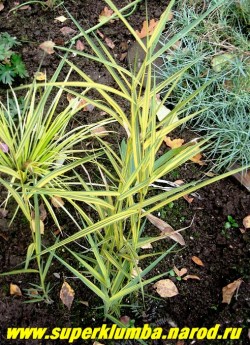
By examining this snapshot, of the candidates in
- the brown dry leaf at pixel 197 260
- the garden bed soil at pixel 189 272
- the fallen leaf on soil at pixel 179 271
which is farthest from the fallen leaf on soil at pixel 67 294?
the brown dry leaf at pixel 197 260

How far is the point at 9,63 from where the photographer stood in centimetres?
277

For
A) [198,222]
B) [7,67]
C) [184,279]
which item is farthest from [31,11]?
[184,279]

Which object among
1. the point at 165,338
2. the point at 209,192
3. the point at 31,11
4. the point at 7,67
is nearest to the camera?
the point at 165,338

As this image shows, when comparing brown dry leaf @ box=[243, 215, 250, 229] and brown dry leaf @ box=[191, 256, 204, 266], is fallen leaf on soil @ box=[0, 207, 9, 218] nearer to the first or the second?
brown dry leaf @ box=[191, 256, 204, 266]

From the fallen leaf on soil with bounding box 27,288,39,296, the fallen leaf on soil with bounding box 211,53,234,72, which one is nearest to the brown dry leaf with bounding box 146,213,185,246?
the fallen leaf on soil with bounding box 27,288,39,296

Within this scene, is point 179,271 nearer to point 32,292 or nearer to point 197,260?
point 197,260

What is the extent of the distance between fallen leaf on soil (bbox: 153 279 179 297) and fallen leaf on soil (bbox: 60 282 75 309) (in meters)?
0.37

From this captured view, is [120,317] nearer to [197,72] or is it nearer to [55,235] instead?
[55,235]

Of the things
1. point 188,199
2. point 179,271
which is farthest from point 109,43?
point 179,271

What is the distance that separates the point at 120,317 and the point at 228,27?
1.85 m

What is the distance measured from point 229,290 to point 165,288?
11.5 inches

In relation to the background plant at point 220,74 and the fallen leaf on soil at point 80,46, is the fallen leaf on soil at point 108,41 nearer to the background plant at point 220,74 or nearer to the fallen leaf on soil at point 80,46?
the fallen leaf on soil at point 80,46

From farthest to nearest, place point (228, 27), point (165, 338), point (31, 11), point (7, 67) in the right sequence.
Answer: point (31, 11) < point (228, 27) < point (7, 67) < point (165, 338)

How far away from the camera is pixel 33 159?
2.05 meters
